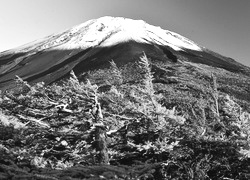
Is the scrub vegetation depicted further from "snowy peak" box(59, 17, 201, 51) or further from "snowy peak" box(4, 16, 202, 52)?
"snowy peak" box(59, 17, 201, 51)

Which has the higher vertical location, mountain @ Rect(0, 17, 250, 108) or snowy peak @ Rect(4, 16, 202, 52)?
snowy peak @ Rect(4, 16, 202, 52)

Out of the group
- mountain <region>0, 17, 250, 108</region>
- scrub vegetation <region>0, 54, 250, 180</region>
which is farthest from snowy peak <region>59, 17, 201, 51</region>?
scrub vegetation <region>0, 54, 250, 180</region>

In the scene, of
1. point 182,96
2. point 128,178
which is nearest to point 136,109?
point 128,178

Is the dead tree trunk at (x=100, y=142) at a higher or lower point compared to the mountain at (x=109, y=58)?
lower

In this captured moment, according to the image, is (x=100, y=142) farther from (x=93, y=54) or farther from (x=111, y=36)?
(x=111, y=36)

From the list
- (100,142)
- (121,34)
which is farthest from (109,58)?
(100,142)

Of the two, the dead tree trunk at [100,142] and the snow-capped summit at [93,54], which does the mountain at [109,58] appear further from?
the dead tree trunk at [100,142]

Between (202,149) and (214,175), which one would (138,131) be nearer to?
(202,149)

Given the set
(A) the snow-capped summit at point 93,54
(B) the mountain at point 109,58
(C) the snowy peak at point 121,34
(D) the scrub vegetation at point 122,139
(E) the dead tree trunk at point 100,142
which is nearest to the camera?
(E) the dead tree trunk at point 100,142

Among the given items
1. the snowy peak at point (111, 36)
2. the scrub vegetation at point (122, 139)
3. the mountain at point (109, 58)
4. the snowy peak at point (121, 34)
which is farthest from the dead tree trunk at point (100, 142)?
the snowy peak at point (121, 34)

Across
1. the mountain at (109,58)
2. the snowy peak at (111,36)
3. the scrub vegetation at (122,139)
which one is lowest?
the scrub vegetation at (122,139)
